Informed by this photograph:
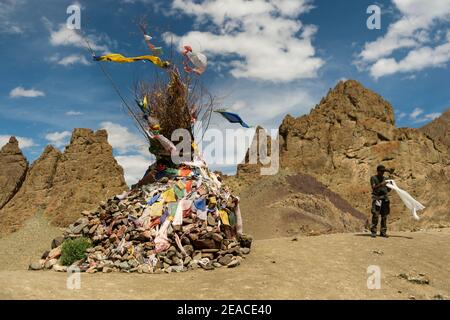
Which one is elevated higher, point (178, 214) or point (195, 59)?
point (195, 59)

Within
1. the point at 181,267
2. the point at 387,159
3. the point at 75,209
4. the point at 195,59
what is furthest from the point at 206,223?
the point at 387,159

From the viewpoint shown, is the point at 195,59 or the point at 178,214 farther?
the point at 195,59

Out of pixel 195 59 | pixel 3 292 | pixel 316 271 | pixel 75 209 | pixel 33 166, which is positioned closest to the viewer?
pixel 3 292

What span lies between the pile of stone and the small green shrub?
0.55 feet

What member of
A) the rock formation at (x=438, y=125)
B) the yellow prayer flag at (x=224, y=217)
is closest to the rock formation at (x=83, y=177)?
the yellow prayer flag at (x=224, y=217)

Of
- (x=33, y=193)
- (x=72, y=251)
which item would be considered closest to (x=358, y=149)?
(x=33, y=193)

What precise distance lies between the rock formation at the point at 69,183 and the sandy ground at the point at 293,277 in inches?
1224

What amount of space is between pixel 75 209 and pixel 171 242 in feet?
105

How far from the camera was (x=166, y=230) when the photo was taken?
9.46m

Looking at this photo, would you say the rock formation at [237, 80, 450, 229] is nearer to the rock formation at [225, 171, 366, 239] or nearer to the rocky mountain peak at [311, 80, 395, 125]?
the rocky mountain peak at [311, 80, 395, 125]

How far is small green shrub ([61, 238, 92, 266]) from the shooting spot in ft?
30.9

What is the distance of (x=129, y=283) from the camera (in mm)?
7293

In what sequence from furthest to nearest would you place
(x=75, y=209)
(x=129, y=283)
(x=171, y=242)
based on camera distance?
(x=75, y=209) < (x=171, y=242) < (x=129, y=283)
